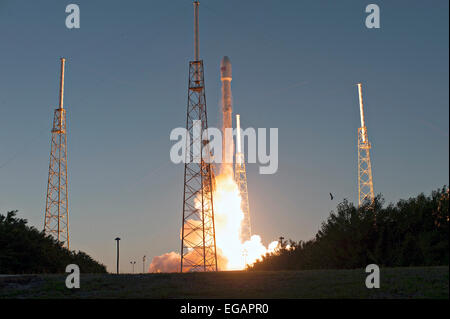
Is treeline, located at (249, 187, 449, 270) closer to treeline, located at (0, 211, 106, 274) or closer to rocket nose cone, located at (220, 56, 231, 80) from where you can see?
treeline, located at (0, 211, 106, 274)

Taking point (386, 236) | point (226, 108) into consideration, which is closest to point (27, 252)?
point (386, 236)

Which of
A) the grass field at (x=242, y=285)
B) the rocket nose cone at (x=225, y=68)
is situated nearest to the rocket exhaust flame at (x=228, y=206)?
the rocket nose cone at (x=225, y=68)

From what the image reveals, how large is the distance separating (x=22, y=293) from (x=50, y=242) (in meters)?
36.8

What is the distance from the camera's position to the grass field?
71.1ft

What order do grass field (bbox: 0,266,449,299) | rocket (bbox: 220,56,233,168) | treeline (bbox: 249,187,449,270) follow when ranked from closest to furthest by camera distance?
grass field (bbox: 0,266,449,299) → treeline (bbox: 249,187,449,270) → rocket (bbox: 220,56,233,168)

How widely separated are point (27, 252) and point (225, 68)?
45.2 m

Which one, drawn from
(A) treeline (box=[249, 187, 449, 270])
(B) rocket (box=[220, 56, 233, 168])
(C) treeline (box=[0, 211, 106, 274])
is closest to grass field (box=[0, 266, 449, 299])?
(A) treeline (box=[249, 187, 449, 270])

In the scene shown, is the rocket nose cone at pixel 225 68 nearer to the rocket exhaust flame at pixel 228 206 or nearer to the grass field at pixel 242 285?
the rocket exhaust flame at pixel 228 206

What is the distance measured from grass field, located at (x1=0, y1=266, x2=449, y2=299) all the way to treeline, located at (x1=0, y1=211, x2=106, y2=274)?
25.3 m

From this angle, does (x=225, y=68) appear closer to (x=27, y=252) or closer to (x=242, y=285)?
(x=27, y=252)

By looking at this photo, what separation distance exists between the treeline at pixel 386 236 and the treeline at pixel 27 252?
24.1m

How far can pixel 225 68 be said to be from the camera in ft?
289

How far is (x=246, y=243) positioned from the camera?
8950cm
